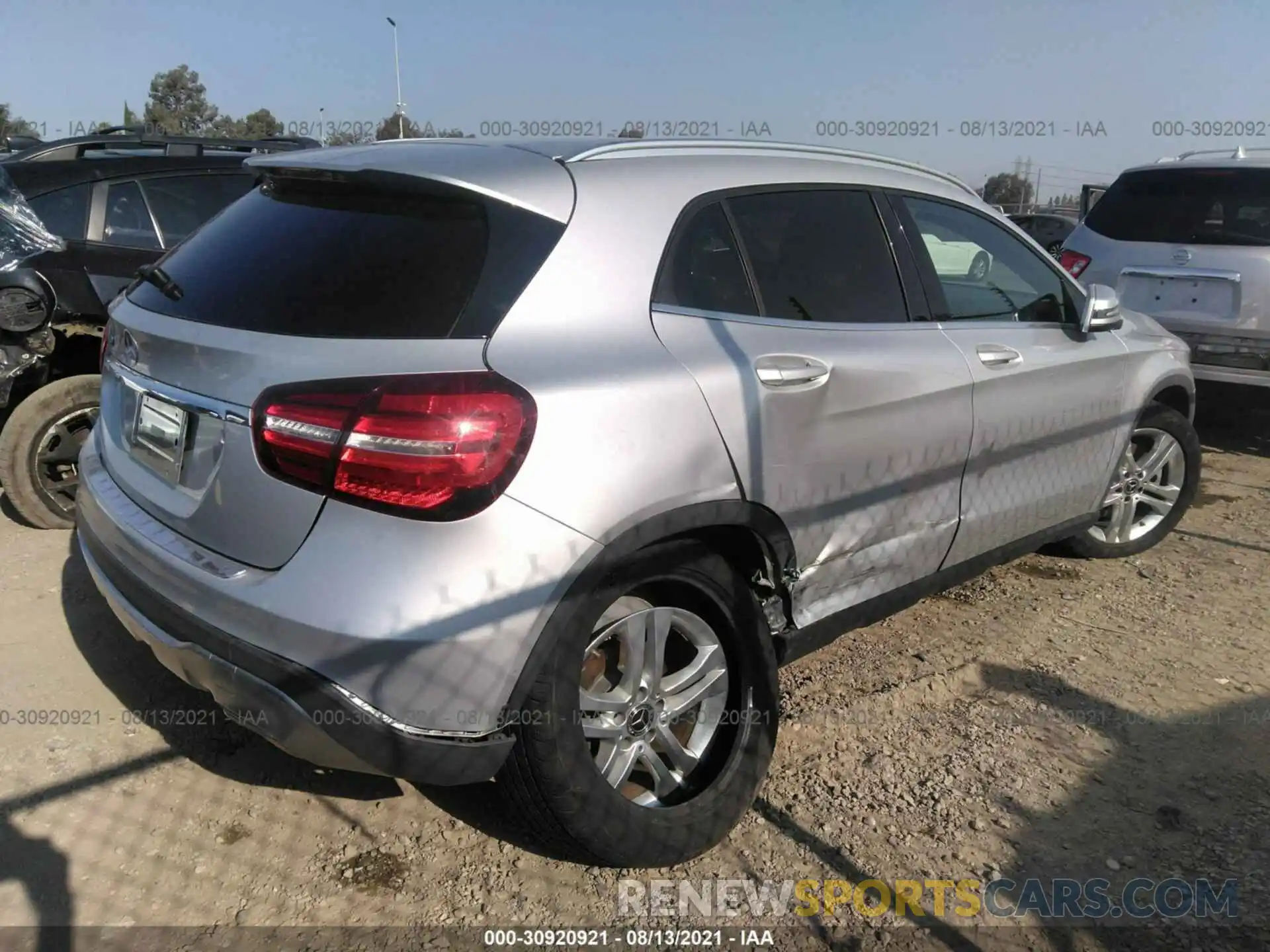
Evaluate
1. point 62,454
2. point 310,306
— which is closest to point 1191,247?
point 310,306

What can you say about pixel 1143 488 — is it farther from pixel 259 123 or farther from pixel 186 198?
pixel 259 123

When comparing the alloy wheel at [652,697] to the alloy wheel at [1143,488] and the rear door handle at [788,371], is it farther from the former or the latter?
the alloy wheel at [1143,488]

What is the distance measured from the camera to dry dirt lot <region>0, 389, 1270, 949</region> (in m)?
2.46

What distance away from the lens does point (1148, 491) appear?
4.67 metres

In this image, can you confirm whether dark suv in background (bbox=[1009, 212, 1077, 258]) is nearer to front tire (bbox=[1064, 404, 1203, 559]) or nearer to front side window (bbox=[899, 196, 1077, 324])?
front tire (bbox=[1064, 404, 1203, 559])

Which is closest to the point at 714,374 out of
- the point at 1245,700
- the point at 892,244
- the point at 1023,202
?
the point at 892,244

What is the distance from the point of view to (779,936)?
2.38 m

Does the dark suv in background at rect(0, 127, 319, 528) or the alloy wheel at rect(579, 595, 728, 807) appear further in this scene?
the dark suv in background at rect(0, 127, 319, 528)

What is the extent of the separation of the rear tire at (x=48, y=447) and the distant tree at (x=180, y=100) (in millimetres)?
32312

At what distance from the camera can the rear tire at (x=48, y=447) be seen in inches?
175

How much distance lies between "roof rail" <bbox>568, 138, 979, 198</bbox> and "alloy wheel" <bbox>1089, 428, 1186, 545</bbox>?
1671 millimetres

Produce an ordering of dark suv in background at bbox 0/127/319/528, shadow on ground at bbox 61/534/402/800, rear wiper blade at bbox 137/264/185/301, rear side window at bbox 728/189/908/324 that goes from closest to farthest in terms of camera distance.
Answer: rear wiper blade at bbox 137/264/185/301
rear side window at bbox 728/189/908/324
shadow on ground at bbox 61/534/402/800
dark suv in background at bbox 0/127/319/528

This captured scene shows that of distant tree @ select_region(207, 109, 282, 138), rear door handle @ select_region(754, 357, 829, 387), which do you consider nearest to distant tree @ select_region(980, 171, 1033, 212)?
distant tree @ select_region(207, 109, 282, 138)

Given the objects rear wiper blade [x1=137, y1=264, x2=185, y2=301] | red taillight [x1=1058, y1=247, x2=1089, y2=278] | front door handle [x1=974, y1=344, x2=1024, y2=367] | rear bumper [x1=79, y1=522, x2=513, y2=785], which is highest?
rear wiper blade [x1=137, y1=264, x2=185, y2=301]
